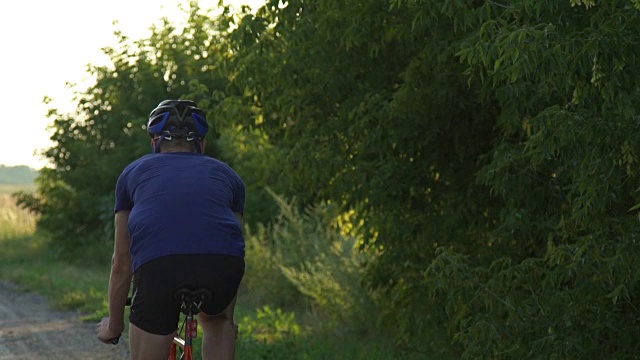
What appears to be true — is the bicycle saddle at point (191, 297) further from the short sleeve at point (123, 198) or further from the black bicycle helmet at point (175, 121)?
the black bicycle helmet at point (175, 121)

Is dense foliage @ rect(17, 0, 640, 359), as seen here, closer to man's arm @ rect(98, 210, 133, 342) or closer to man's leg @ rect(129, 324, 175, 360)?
man's arm @ rect(98, 210, 133, 342)

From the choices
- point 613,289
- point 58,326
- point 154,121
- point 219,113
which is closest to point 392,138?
point 219,113

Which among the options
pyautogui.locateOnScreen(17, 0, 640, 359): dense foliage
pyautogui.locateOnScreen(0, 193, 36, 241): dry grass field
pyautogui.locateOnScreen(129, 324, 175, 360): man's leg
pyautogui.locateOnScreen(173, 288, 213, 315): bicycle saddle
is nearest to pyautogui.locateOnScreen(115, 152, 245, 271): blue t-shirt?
pyautogui.locateOnScreen(173, 288, 213, 315): bicycle saddle

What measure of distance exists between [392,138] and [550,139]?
3.26m

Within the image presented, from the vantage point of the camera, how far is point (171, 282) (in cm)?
524

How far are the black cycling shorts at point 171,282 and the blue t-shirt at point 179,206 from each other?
33mm

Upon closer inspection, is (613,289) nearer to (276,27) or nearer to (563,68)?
(563,68)

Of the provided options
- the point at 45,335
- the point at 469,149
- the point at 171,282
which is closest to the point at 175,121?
the point at 171,282

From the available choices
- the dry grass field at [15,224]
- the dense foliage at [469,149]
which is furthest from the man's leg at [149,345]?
the dry grass field at [15,224]

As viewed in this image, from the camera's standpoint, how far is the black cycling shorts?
5.24 m

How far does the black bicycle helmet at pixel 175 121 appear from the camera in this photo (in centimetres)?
560

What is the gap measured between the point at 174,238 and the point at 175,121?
0.61 meters

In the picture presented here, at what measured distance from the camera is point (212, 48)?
12461 millimetres

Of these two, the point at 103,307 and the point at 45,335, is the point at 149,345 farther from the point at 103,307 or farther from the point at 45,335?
the point at 103,307
